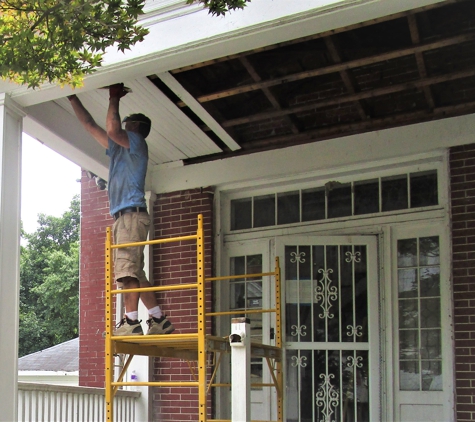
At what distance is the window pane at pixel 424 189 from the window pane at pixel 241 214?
182 cm

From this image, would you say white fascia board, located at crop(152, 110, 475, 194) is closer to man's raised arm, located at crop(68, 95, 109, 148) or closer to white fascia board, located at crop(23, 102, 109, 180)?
white fascia board, located at crop(23, 102, 109, 180)

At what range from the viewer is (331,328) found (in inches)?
295

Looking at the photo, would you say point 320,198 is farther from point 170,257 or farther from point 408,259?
point 170,257

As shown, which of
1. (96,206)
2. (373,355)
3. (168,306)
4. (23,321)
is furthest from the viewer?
(23,321)

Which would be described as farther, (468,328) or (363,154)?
(363,154)

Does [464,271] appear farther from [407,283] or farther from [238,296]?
[238,296]

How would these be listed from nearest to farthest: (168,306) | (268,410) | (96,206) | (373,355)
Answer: (373,355) → (268,410) → (168,306) → (96,206)

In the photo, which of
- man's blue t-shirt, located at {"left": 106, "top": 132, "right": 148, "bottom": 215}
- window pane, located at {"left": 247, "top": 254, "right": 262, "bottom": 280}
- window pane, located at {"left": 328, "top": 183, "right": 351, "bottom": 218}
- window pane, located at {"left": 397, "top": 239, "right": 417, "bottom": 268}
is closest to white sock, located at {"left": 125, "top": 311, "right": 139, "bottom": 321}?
man's blue t-shirt, located at {"left": 106, "top": 132, "right": 148, "bottom": 215}

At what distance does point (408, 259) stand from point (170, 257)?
2611 millimetres

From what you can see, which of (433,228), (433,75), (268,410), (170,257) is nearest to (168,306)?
(170,257)

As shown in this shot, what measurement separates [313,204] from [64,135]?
261 cm

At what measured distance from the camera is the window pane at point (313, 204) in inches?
309

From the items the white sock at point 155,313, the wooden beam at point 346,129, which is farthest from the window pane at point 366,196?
the white sock at point 155,313

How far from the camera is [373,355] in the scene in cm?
724
